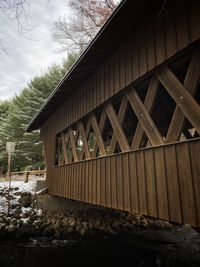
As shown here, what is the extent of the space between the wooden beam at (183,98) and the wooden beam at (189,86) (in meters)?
0.07

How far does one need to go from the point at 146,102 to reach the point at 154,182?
1253mm

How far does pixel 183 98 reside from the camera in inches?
113

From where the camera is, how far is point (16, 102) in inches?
907

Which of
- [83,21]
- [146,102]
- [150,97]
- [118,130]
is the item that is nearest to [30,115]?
[83,21]

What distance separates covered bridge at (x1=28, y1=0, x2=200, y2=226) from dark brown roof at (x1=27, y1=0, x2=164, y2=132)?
0.01 meters

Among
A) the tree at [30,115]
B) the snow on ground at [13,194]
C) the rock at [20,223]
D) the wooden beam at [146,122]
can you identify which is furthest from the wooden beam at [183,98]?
the tree at [30,115]

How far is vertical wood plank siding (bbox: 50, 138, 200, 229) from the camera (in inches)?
106

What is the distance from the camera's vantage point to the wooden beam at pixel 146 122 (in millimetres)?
3312

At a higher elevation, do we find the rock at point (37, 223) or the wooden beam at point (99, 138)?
the wooden beam at point (99, 138)

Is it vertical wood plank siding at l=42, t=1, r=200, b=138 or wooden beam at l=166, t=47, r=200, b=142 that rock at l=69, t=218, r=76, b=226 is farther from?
wooden beam at l=166, t=47, r=200, b=142

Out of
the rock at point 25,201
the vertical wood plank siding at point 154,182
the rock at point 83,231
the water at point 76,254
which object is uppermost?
the vertical wood plank siding at point 154,182

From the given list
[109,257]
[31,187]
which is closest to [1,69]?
[109,257]

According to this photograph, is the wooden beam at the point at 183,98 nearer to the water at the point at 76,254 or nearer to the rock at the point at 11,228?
the water at the point at 76,254

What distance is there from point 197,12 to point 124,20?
4.19ft
